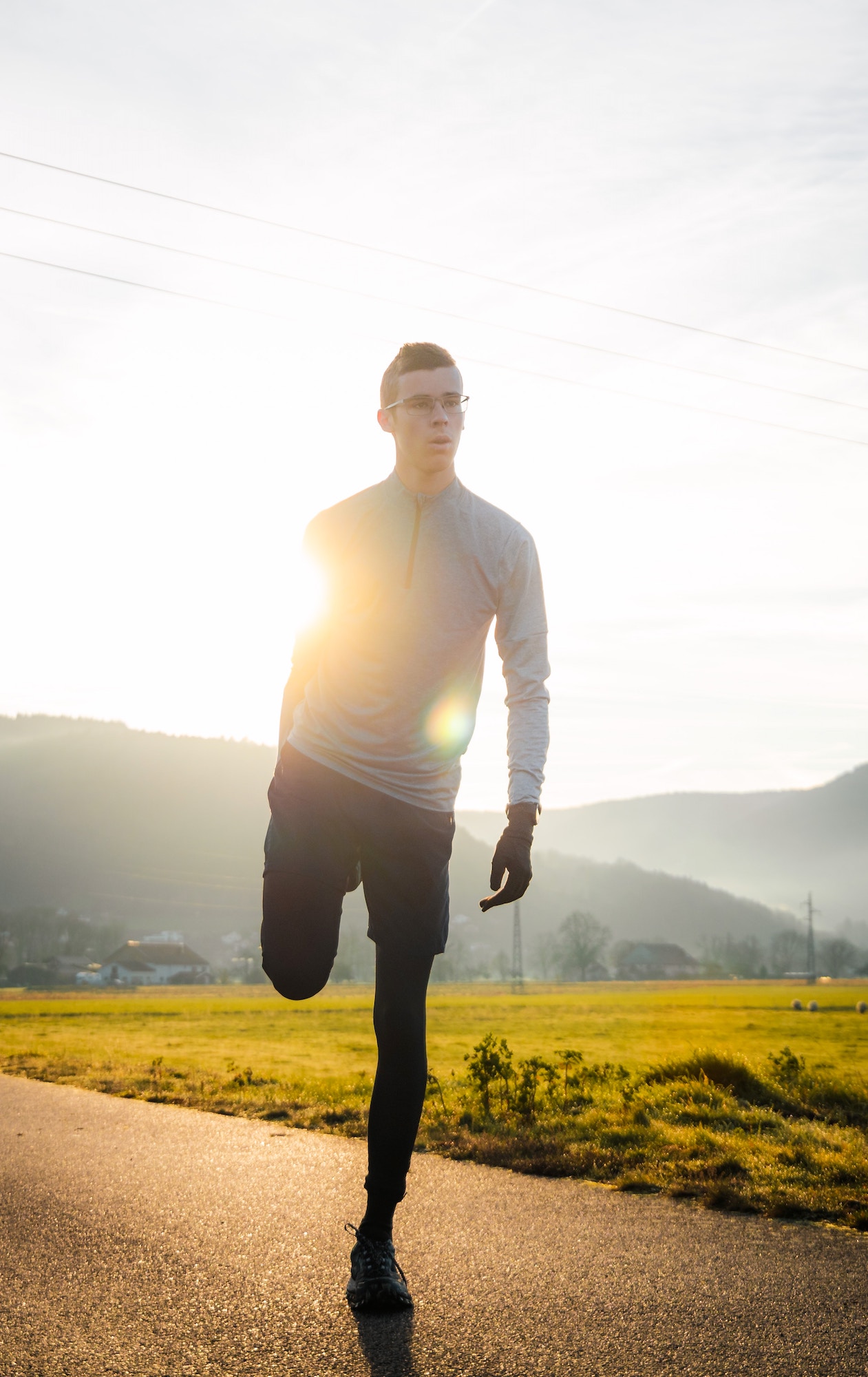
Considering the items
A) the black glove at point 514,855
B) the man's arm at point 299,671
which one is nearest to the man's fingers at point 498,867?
the black glove at point 514,855

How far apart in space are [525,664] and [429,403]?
801 millimetres

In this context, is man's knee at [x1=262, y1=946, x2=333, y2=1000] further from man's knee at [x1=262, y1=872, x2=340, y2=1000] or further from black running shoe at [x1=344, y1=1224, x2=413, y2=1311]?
black running shoe at [x1=344, y1=1224, x2=413, y2=1311]

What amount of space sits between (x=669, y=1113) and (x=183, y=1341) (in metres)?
3.73

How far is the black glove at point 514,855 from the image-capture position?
2.92m

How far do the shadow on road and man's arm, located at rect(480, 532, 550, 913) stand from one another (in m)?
1.04

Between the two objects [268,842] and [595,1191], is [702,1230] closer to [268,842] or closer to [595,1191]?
[595,1191]

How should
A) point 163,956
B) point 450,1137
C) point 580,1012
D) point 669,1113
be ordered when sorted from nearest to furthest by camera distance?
point 450,1137 < point 669,1113 < point 580,1012 < point 163,956

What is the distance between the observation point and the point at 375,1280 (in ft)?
8.29

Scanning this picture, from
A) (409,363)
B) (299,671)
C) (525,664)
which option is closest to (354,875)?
(299,671)

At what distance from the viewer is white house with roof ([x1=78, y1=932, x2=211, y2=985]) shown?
120 m

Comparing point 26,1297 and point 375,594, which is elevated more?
point 375,594

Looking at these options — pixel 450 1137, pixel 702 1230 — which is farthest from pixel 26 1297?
pixel 450 1137

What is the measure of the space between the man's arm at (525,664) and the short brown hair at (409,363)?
21.8 inches

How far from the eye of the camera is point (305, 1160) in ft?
14.2
